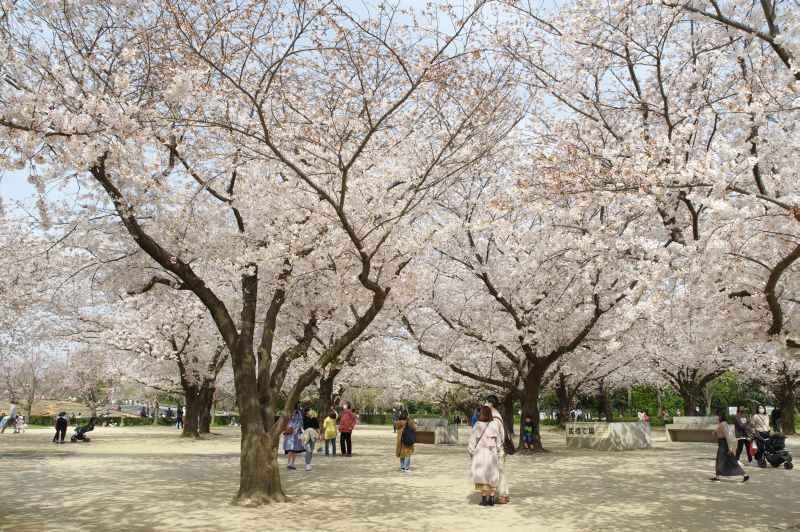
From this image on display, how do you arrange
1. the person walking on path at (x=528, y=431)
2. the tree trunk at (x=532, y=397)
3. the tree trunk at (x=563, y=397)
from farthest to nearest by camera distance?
the tree trunk at (x=563, y=397)
the person walking on path at (x=528, y=431)
the tree trunk at (x=532, y=397)

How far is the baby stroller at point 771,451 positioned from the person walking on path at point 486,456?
8.55 metres

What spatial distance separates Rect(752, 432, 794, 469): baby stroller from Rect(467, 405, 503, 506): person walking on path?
8.55m

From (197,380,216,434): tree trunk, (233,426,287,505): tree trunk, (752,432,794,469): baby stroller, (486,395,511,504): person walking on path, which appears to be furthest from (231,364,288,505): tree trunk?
(197,380,216,434): tree trunk

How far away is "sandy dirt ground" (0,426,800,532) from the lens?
7.46 meters

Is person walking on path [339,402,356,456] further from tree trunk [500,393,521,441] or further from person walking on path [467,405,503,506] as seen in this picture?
person walking on path [467,405,503,506]

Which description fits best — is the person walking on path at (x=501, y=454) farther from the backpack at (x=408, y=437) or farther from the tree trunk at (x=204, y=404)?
the tree trunk at (x=204, y=404)

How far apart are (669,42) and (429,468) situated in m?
10.6

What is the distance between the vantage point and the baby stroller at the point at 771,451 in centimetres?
1374

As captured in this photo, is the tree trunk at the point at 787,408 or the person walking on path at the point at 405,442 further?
the tree trunk at the point at 787,408

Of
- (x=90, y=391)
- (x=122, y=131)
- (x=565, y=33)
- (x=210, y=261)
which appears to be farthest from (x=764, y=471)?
(x=90, y=391)


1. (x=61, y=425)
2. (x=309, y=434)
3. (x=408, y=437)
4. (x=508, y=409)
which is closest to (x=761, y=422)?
(x=408, y=437)

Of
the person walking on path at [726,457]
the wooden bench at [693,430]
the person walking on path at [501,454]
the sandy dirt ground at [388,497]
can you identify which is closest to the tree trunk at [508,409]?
the sandy dirt ground at [388,497]

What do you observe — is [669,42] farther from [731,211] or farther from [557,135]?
[731,211]

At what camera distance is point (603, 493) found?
33.3 feet
